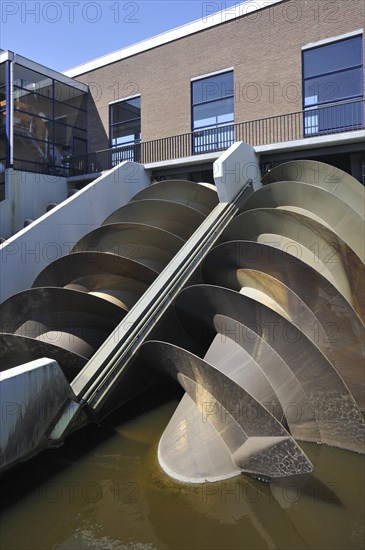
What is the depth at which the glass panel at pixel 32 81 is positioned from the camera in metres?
18.1

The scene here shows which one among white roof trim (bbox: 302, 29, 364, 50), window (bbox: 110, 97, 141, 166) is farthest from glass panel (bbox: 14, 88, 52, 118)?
white roof trim (bbox: 302, 29, 364, 50)

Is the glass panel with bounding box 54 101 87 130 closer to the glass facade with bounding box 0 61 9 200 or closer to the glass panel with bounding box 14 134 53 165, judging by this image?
the glass panel with bounding box 14 134 53 165

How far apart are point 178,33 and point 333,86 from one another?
7.20 meters

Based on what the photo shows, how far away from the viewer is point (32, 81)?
1962 centimetres

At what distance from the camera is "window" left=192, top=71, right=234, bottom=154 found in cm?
1723

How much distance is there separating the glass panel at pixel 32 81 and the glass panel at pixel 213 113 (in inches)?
266

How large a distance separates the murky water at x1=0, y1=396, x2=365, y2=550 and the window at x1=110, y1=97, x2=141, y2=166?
1585 centimetres

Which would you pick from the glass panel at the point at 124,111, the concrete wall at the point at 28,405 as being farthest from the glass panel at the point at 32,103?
the concrete wall at the point at 28,405

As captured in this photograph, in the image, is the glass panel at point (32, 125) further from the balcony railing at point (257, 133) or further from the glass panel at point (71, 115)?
the balcony railing at point (257, 133)

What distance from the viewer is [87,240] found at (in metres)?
10.8

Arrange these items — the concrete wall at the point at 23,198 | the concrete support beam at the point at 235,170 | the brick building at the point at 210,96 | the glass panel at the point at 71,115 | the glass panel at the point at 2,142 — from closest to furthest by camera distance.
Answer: the concrete support beam at the point at 235,170 < the brick building at the point at 210,96 < the concrete wall at the point at 23,198 < the glass panel at the point at 2,142 < the glass panel at the point at 71,115

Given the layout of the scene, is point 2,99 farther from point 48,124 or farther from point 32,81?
point 32,81

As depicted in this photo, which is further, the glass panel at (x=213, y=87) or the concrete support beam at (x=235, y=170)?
the glass panel at (x=213, y=87)

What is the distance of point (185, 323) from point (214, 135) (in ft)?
35.9
